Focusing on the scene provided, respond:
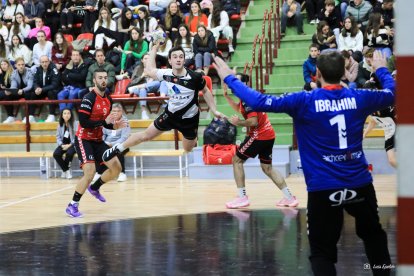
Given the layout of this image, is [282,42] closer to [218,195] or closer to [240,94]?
[218,195]

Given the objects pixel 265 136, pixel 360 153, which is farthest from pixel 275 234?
pixel 360 153

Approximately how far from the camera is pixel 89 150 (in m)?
9.25

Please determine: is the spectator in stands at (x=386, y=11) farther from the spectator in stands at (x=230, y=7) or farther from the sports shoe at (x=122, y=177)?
the sports shoe at (x=122, y=177)

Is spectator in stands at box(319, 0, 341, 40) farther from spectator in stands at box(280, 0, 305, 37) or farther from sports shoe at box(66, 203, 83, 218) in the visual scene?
sports shoe at box(66, 203, 83, 218)

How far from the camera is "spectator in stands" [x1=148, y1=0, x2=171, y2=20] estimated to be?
17.0 m

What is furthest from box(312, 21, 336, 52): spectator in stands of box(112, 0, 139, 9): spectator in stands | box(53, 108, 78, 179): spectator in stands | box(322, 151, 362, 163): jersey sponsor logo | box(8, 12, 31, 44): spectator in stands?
box(322, 151, 362, 163): jersey sponsor logo

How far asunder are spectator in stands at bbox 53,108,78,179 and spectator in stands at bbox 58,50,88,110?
1095 mm

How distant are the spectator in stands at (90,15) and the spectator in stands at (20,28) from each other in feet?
4.49

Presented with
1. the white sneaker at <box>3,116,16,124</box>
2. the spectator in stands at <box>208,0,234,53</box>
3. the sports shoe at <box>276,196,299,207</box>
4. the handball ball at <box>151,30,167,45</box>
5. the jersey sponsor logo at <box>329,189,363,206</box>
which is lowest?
the sports shoe at <box>276,196,299,207</box>

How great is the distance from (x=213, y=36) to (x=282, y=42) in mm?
1896

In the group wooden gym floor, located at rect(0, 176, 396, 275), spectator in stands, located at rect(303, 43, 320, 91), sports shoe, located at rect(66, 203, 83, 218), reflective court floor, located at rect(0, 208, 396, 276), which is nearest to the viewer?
reflective court floor, located at rect(0, 208, 396, 276)

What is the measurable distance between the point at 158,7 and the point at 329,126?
13526 mm

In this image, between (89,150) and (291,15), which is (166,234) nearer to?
(89,150)

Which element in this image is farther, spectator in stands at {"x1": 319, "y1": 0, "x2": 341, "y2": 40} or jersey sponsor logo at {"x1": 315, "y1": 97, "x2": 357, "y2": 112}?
spectator in stands at {"x1": 319, "y1": 0, "x2": 341, "y2": 40}
